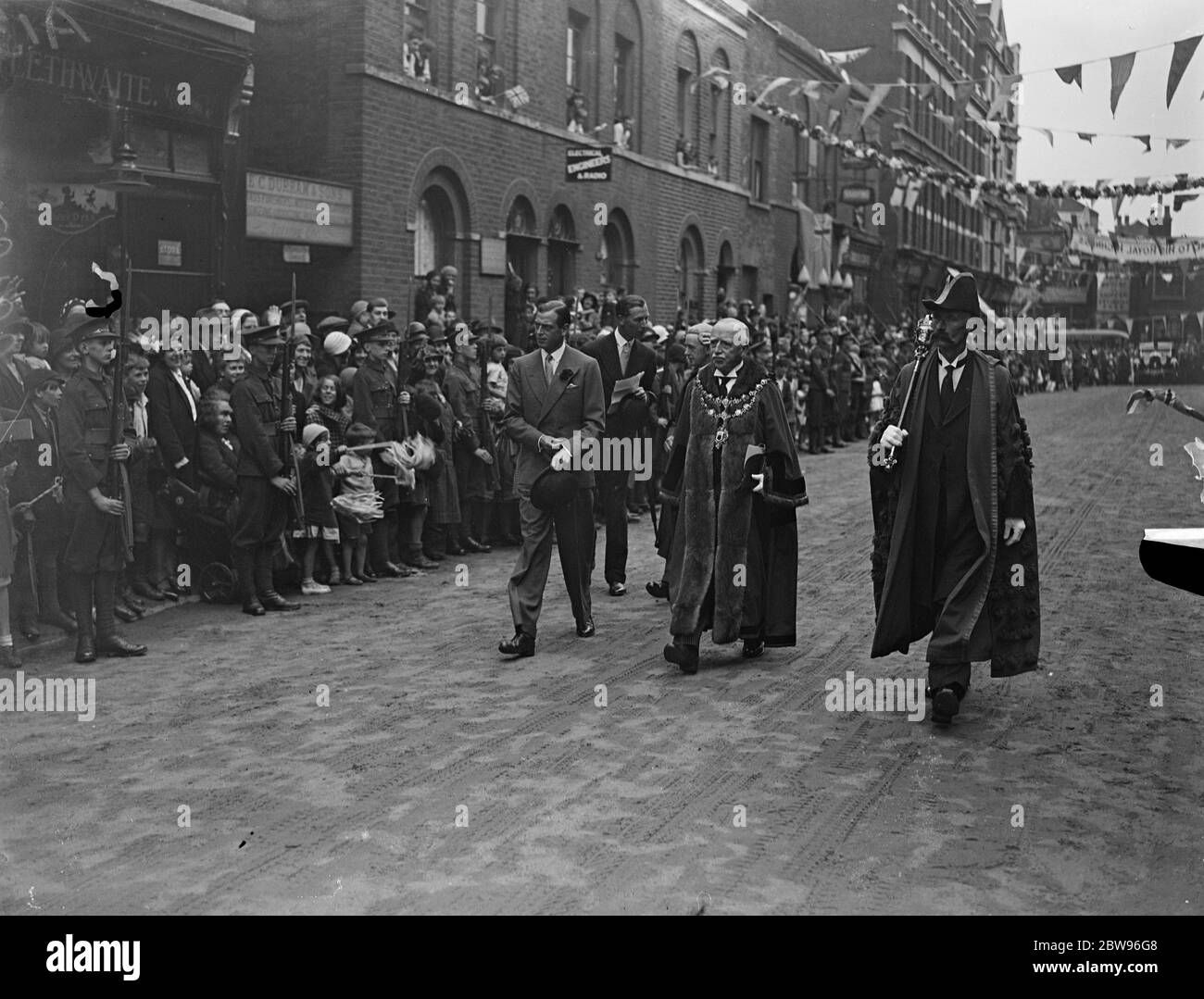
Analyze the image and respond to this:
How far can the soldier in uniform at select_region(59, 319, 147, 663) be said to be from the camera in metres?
7.92

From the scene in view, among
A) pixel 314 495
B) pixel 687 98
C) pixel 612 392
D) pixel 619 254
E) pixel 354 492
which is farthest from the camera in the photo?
pixel 687 98

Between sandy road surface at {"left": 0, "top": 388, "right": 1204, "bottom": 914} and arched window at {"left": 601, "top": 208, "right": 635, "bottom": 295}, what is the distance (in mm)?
12916

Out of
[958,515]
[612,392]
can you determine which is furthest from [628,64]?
[958,515]

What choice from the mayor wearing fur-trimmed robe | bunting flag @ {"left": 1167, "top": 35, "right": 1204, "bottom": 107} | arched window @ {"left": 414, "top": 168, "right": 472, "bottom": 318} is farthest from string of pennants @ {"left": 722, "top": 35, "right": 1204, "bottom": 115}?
arched window @ {"left": 414, "top": 168, "right": 472, "bottom": 318}

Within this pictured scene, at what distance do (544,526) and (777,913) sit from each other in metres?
4.32

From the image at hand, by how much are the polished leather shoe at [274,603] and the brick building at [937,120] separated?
859 centimetres

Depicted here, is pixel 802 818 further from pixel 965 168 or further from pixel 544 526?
pixel 965 168

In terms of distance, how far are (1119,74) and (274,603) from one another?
7763 mm

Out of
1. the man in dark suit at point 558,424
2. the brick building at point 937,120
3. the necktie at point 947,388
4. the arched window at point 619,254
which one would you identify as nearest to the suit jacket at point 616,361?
the man in dark suit at point 558,424

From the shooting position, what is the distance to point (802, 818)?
5.40 metres

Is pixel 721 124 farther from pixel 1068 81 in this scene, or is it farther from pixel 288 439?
pixel 288 439

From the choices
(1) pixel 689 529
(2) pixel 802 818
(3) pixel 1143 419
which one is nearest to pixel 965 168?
(3) pixel 1143 419

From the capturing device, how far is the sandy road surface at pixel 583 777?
184 inches

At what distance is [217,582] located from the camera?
386 inches
